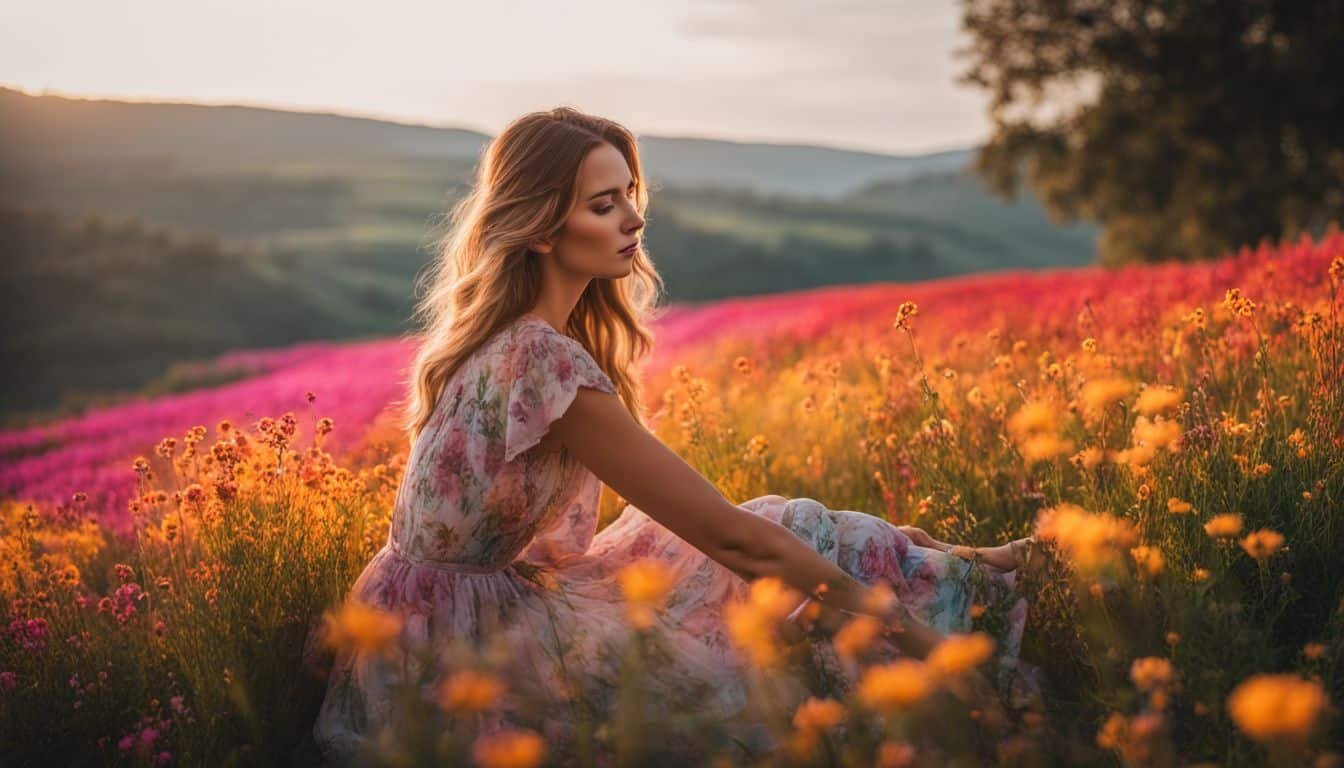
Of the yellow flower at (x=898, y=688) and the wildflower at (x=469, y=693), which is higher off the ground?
the yellow flower at (x=898, y=688)

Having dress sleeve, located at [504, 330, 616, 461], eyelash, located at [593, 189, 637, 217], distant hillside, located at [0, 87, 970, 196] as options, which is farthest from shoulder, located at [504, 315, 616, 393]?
distant hillside, located at [0, 87, 970, 196]

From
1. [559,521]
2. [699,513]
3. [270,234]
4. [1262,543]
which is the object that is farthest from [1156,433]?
[270,234]

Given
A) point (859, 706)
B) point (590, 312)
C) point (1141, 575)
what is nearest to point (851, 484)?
point (590, 312)

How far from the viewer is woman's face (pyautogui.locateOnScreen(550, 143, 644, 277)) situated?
9.84 ft

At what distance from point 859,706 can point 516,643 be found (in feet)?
4.05

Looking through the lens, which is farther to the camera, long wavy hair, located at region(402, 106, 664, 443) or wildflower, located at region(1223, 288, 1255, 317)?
long wavy hair, located at region(402, 106, 664, 443)

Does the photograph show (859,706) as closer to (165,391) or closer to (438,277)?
(438,277)

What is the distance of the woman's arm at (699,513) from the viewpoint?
2531 mm

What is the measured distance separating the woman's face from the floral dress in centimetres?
30

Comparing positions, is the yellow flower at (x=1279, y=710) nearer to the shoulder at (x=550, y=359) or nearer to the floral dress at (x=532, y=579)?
the floral dress at (x=532, y=579)

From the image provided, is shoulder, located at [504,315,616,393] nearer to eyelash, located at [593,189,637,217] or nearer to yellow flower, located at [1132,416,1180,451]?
eyelash, located at [593,189,637,217]

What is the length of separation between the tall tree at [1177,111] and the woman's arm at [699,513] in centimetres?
1703

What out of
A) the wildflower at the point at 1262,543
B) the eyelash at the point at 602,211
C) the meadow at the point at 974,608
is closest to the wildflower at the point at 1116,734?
the meadow at the point at 974,608

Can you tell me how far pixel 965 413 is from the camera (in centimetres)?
390
